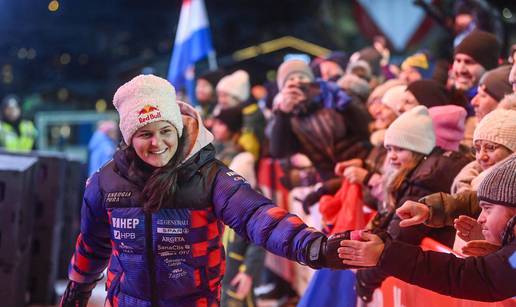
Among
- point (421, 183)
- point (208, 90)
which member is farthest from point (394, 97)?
point (208, 90)

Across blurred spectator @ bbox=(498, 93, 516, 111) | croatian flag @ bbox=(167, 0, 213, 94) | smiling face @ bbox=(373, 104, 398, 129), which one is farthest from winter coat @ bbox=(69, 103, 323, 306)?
croatian flag @ bbox=(167, 0, 213, 94)

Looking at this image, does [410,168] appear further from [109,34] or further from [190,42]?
[109,34]

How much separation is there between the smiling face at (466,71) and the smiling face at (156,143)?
2.75m

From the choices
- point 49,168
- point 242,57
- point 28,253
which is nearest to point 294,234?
point 28,253

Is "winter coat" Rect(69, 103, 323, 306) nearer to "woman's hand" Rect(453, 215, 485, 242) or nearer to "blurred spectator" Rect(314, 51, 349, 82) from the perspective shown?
"woman's hand" Rect(453, 215, 485, 242)

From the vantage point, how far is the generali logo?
457 cm

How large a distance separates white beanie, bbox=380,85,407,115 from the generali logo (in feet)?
7.97

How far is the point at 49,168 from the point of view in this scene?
9758mm

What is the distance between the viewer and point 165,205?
14.8ft

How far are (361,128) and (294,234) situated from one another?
348 cm

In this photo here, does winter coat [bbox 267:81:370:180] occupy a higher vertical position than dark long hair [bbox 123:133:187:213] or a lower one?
higher

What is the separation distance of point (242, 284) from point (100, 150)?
21.7ft

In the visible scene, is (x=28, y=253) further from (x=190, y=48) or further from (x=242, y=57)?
(x=242, y=57)

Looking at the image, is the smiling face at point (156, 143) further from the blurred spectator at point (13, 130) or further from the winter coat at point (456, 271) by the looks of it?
the blurred spectator at point (13, 130)
